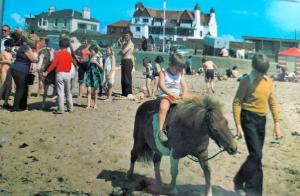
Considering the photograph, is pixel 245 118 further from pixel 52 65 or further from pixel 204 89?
pixel 52 65

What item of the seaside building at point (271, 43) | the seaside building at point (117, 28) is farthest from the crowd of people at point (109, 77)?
the seaside building at point (271, 43)

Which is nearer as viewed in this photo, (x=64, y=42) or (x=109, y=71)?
(x=64, y=42)

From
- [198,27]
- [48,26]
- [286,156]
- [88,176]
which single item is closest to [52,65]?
[48,26]

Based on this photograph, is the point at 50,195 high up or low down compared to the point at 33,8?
down

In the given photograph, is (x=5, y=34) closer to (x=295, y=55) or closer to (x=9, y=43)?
(x=9, y=43)

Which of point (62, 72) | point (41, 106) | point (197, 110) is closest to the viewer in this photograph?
point (197, 110)

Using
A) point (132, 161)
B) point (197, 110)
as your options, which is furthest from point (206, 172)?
point (132, 161)

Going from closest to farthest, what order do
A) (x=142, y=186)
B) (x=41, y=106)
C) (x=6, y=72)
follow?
(x=142, y=186) < (x=41, y=106) < (x=6, y=72)

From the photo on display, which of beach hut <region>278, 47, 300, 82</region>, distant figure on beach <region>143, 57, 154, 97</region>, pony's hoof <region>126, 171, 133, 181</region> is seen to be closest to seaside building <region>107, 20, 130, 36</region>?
distant figure on beach <region>143, 57, 154, 97</region>
